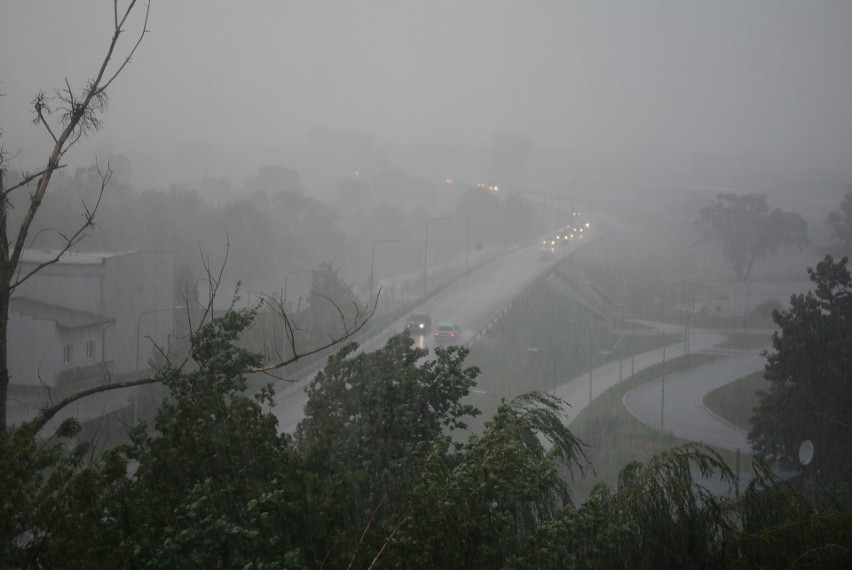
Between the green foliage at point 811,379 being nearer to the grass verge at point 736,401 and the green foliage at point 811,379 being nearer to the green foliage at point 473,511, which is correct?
the grass verge at point 736,401

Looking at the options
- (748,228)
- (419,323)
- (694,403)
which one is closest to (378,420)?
(694,403)

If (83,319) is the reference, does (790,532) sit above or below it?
above

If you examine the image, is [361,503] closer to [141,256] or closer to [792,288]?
[141,256]

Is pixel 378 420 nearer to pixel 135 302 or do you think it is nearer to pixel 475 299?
pixel 135 302

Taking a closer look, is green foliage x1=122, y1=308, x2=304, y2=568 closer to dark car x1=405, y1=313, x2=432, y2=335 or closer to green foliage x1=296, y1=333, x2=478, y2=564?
green foliage x1=296, y1=333, x2=478, y2=564

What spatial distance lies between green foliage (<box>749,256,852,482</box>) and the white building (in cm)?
1069

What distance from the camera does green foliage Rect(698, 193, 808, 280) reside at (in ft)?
103

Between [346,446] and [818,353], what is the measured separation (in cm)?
1109

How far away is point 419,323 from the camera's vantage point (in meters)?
21.9

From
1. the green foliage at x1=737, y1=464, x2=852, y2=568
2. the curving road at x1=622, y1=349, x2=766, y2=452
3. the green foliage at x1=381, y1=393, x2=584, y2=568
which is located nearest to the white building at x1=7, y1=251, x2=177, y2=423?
the curving road at x1=622, y1=349, x2=766, y2=452

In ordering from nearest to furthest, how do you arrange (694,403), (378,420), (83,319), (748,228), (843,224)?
1. (378,420)
2. (83,319)
3. (694,403)
4. (843,224)
5. (748,228)

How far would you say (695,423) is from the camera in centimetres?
1549

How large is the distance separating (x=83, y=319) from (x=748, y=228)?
2875 centimetres

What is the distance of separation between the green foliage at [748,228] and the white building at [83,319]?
75.6ft
